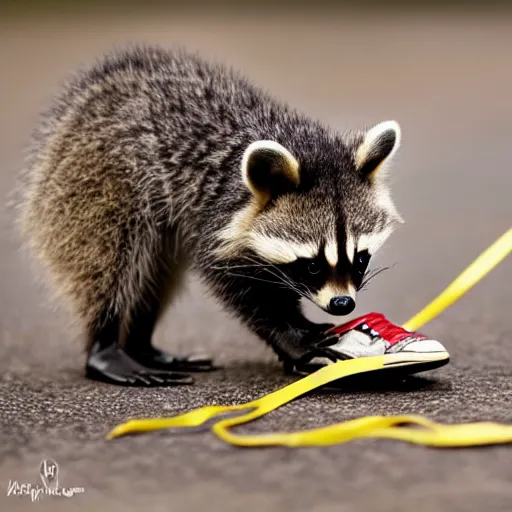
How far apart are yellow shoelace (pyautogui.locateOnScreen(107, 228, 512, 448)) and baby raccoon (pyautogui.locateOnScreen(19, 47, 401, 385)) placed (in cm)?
30

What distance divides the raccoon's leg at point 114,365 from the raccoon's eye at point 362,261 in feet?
2.93

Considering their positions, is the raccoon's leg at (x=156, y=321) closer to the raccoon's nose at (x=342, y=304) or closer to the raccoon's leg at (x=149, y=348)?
the raccoon's leg at (x=149, y=348)

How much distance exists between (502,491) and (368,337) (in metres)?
1.23

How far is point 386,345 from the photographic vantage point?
3633 millimetres

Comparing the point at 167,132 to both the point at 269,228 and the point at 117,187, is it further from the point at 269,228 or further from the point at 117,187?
the point at 269,228

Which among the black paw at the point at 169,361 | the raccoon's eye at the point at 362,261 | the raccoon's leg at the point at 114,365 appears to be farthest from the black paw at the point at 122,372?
the raccoon's eye at the point at 362,261

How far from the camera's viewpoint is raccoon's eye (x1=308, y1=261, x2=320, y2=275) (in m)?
3.63

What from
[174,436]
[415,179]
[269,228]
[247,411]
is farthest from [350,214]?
[415,179]

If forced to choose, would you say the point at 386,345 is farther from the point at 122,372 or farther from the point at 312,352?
the point at 122,372

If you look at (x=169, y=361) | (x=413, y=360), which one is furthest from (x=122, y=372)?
(x=413, y=360)

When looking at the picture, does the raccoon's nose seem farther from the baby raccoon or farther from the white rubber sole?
the white rubber sole

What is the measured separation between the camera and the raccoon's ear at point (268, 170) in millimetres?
3652

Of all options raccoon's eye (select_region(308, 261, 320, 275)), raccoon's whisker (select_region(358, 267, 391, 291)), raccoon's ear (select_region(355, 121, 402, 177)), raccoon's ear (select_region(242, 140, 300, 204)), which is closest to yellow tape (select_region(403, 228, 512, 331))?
raccoon's whisker (select_region(358, 267, 391, 291))

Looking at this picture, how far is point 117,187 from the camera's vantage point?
412 centimetres
